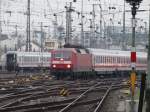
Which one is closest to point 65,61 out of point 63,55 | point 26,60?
point 63,55

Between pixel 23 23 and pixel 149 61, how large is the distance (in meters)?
84.3

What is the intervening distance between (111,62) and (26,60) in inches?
706

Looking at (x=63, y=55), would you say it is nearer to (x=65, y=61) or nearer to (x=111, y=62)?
(x=65, y=61)

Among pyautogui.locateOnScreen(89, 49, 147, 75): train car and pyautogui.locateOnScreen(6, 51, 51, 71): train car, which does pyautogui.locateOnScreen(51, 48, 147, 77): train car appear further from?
pyautogui.locateOnScreen(6, 51, 51, 71): train car

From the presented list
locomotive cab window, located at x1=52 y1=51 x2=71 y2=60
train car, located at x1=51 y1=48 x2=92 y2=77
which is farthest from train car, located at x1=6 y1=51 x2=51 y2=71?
locomotive cab window, located at x1=52 y1=51 x2=71 y2=60

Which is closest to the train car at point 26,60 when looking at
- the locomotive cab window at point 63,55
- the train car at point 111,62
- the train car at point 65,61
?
the train car at point 111,62

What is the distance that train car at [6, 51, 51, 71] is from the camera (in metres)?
63.6

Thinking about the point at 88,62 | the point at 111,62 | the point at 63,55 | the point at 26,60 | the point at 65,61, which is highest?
the point at 63,55

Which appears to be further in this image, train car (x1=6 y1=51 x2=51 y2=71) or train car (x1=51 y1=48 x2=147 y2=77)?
train car (x1=6 y1=51 x2=51 y2=71)

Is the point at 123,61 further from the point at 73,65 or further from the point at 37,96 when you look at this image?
the point at 37,96

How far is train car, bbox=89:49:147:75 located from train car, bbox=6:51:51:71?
15354 millimetres

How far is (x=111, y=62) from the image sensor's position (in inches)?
1994

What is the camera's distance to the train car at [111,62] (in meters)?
46.6

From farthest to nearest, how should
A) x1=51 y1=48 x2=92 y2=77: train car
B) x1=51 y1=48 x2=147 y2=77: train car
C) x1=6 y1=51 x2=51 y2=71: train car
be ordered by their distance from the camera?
x1=6 y1=51 x2=51 y2=71: train car → x1=51 y1=48 x2=147 y2=77: train car → x1=51 y1=48 x2=92 y2=77: train car
